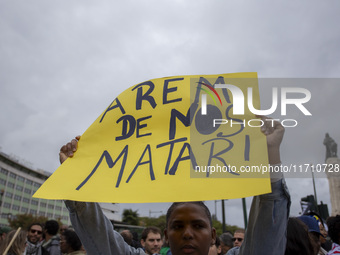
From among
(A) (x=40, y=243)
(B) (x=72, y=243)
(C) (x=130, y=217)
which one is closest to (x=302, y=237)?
(B) (x=72, y=243)

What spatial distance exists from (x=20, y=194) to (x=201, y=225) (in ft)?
270

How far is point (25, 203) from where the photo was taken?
75438mm

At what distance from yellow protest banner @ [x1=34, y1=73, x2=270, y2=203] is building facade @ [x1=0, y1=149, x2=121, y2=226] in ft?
214

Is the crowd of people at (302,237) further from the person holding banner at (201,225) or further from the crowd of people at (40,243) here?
the crowd of people at (40,243)

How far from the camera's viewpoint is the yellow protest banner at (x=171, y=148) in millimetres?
1590

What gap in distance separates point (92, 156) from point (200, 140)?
2.24 feet

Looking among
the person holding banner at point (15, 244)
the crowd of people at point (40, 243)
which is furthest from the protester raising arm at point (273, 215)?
the person holding banner at point (15, 244)

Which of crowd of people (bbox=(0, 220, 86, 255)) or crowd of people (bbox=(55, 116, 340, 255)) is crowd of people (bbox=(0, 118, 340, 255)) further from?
crowd of people (bbox=(0, 220, 86, 255))

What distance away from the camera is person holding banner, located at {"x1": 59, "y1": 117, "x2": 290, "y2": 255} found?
1.52 meters

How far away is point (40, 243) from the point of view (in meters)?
5.53

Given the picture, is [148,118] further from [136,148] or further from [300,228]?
[300,228]

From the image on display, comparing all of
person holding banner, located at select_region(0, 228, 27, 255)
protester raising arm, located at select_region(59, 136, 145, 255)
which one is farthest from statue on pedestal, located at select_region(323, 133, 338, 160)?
protester raising arm, located at select_region(59, 136, 145, 255)

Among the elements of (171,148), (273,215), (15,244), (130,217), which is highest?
(130,217)

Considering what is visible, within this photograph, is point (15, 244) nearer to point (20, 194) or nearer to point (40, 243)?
point (40, 243)
